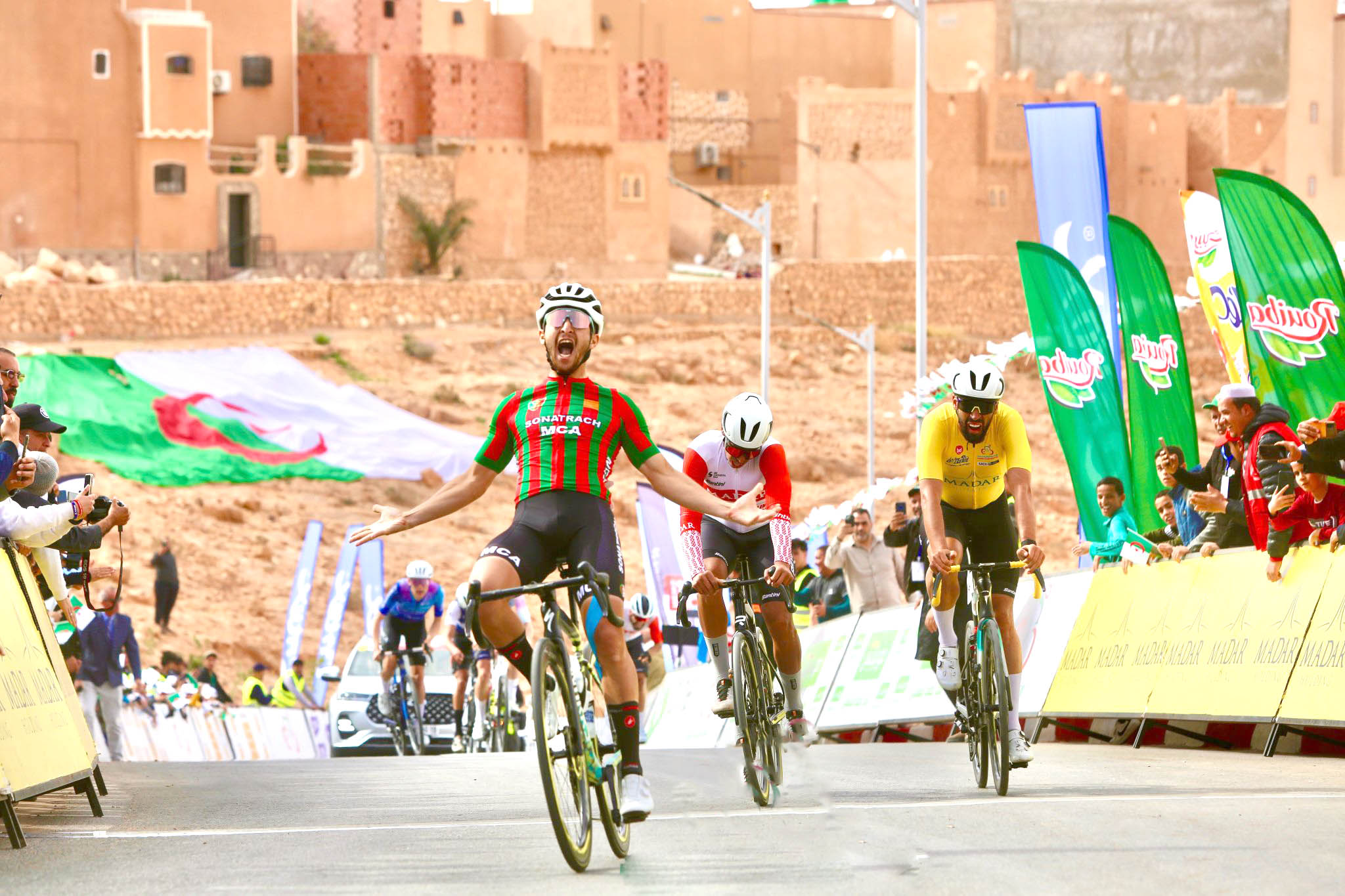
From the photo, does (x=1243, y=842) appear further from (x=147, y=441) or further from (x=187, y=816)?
(x=147, y=441)

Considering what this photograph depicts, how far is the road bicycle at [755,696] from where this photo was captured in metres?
11.2

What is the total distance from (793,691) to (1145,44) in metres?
99.0

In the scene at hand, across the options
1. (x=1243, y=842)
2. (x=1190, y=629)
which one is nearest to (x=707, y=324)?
(x=1190, y=629)

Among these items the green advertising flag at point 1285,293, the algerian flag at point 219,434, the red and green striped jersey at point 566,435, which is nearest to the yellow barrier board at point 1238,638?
the green advertising flag at point 1285,293

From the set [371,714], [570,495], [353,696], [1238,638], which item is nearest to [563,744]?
[570,495]

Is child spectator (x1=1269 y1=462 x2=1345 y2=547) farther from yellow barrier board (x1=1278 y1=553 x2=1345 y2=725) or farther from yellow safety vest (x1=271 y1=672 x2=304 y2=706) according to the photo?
yellow safety vest (x1=271 y1=672 x2=304 y2=706)

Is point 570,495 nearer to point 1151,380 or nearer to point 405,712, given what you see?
point 1151,380

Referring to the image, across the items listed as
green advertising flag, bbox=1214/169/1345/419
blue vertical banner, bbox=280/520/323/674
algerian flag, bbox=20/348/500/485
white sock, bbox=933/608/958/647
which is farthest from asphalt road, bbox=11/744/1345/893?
algerian flag, bbox=20/348/500/485

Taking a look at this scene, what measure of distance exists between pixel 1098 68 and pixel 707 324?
97.2 feet

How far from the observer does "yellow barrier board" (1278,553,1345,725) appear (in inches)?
529

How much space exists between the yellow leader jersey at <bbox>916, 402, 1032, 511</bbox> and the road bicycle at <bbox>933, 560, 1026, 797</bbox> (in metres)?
0.39

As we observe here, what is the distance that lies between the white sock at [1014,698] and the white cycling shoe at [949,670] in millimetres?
257

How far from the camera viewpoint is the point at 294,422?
5991 centimetres

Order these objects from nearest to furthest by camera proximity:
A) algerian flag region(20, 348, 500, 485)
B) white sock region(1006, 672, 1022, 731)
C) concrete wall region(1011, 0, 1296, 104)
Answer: white sock region(1006, 672, 1022, 731)
algerian flag region(20, 348, 500, 485)
concrete wall region(1011, 0, 1296, 104)
